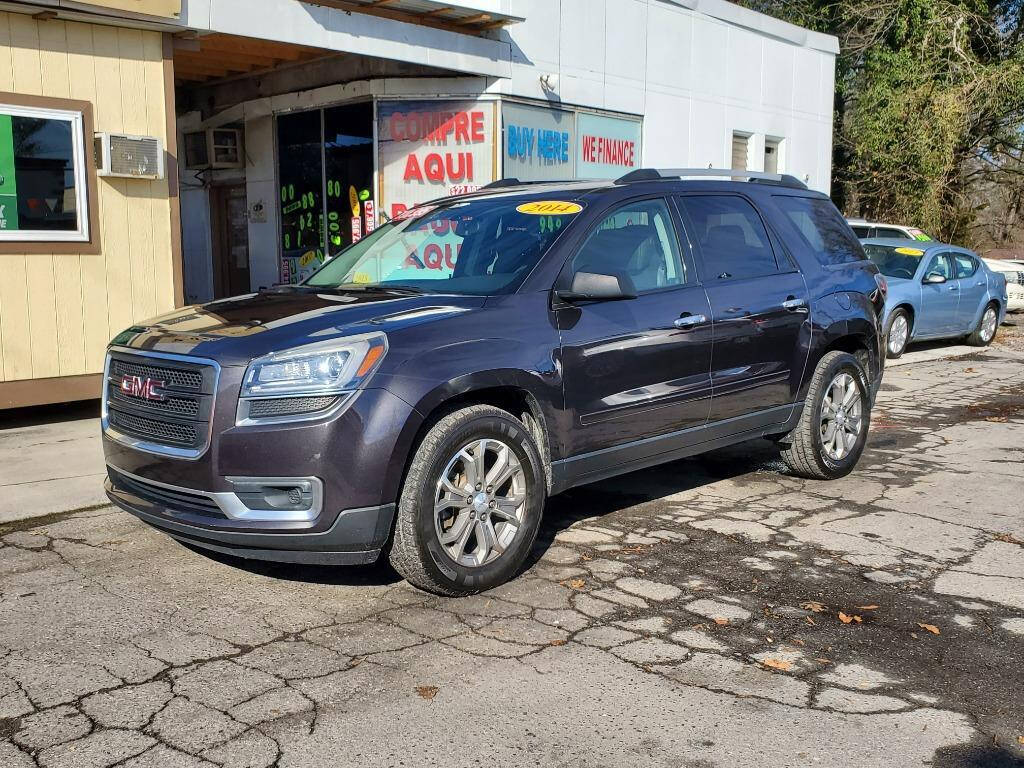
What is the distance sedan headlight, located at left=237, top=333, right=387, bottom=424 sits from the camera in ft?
13.3

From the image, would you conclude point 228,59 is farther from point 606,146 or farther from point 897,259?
point 897,259

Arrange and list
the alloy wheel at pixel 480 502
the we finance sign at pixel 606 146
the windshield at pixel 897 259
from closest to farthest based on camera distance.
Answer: the alloy wheel at pixel 480 502 < the we finance sign at pixel 606 146 < the windshield at pixel 897 259

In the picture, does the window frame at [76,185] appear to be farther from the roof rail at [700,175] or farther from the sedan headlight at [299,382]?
the sedan headlight at [299,382]

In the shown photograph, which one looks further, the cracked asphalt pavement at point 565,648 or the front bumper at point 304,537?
the front bumper at point 304,537

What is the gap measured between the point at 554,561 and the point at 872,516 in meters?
2.10

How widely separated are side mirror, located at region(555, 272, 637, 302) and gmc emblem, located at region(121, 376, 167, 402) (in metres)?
1.87

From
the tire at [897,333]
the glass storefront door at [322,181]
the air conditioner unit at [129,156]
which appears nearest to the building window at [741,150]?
the tire at [897,333]

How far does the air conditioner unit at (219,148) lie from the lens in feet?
49.1

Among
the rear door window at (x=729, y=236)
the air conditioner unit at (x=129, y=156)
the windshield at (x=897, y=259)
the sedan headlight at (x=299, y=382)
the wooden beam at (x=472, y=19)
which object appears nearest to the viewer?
the sedan headlight at (x=299, y=382)

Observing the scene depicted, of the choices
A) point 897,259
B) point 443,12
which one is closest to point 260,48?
point 443,12

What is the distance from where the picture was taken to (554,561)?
5016 mm

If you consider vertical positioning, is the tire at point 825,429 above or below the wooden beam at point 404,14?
below

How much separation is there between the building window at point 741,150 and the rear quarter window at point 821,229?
1083 centimetres

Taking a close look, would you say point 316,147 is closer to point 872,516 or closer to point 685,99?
point 685,99
